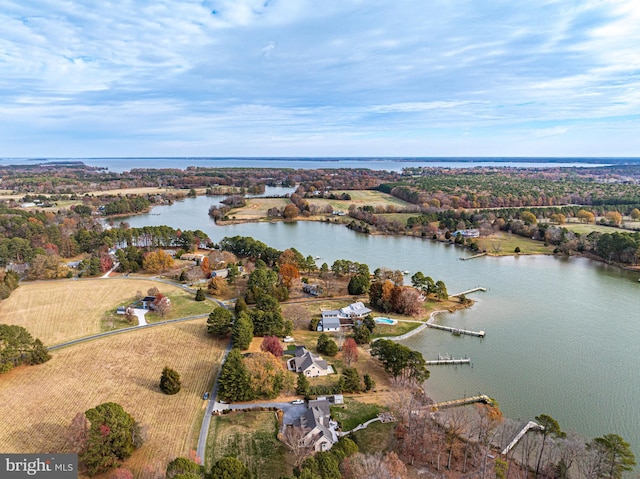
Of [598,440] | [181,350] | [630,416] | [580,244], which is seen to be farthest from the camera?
[580,244]

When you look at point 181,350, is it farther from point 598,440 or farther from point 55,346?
point 598,440

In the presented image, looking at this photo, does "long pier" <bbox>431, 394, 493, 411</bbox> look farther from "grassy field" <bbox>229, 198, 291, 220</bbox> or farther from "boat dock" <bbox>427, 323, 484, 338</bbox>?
"grassy field" <bbox>229, 198, 291, 220</bbox>

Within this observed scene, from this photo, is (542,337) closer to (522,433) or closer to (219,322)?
(522,433)

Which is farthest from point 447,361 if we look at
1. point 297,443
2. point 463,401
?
point 297,443

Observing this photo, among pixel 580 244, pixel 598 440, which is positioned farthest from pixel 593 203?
pixel 598 440

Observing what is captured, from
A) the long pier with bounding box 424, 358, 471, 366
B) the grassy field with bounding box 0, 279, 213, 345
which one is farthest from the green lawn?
the grassy field with bounding box 0, 279, 213, 345

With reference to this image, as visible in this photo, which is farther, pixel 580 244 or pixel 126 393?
pixel 580 244
